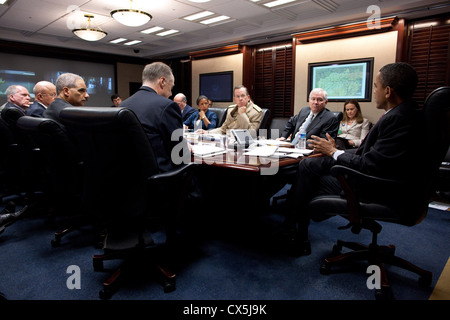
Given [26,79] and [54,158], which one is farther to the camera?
[26,79]

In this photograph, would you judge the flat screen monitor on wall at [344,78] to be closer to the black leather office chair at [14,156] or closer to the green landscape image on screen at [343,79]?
the green landscape image on screen at [343,79]

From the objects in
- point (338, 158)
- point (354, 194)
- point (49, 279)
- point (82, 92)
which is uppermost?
point (82, 92)

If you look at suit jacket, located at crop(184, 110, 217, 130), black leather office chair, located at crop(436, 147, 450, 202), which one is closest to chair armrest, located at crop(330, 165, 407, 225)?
black leather office chair, located at crop(436, 147, 450, 202)

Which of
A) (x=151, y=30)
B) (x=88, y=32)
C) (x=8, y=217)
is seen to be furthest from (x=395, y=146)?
(x=151, y=30)

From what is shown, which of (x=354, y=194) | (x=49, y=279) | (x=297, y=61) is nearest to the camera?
(x=354, y=194)

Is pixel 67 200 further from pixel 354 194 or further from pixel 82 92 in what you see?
pixel 354 194

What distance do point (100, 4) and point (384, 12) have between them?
A: 4722mm

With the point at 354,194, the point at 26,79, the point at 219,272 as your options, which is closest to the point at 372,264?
the point at 354,194

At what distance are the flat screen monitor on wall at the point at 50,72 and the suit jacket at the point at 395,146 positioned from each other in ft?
29.7

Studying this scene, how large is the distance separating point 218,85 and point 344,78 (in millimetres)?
3114

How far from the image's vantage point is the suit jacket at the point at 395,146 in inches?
65.0

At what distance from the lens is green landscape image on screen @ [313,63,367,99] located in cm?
510

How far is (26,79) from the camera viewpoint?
26.9 feet

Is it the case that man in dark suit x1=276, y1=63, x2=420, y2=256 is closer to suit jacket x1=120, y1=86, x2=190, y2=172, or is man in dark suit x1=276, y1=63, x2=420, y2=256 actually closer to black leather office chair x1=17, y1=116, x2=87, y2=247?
suit jacket x1=120, y1=86, x2=190, y2=172
